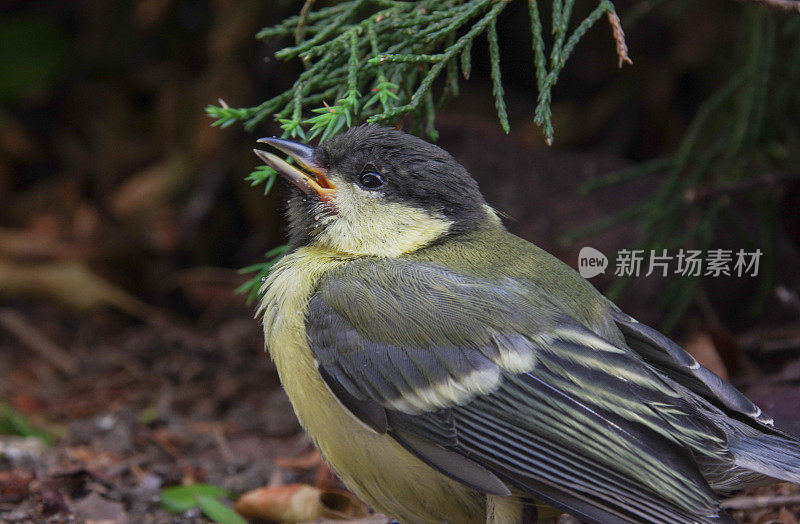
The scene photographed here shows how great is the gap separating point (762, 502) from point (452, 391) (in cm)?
129

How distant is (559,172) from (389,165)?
2.44m

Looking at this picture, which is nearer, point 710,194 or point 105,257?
point 710,194

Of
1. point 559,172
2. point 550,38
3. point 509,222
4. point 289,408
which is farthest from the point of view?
point 550,38

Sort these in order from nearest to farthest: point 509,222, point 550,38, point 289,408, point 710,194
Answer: point 710,194 < point 289,408 < point 509,222 < point 550,38

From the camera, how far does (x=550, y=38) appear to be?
5918mm

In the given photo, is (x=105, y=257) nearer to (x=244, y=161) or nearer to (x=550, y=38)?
(x=244, y=161)

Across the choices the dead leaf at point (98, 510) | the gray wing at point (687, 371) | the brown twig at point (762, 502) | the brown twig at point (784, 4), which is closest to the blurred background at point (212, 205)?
the dead leaf at point (98, 510)

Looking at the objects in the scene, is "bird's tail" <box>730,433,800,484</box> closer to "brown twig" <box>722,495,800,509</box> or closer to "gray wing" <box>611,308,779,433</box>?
"gray wing" <box>611,308,779,433</box>

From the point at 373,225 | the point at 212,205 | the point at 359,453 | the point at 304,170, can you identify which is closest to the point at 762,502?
the point at 359,453

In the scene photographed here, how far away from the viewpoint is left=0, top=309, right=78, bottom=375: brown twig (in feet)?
16.3

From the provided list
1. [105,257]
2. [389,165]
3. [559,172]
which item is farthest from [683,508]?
[105,257]

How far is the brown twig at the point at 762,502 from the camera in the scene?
9.85ft

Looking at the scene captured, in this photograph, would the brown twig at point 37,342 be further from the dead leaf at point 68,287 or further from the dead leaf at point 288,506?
the dead leaf at point 288,506

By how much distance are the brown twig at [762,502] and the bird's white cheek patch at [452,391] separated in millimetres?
1109
